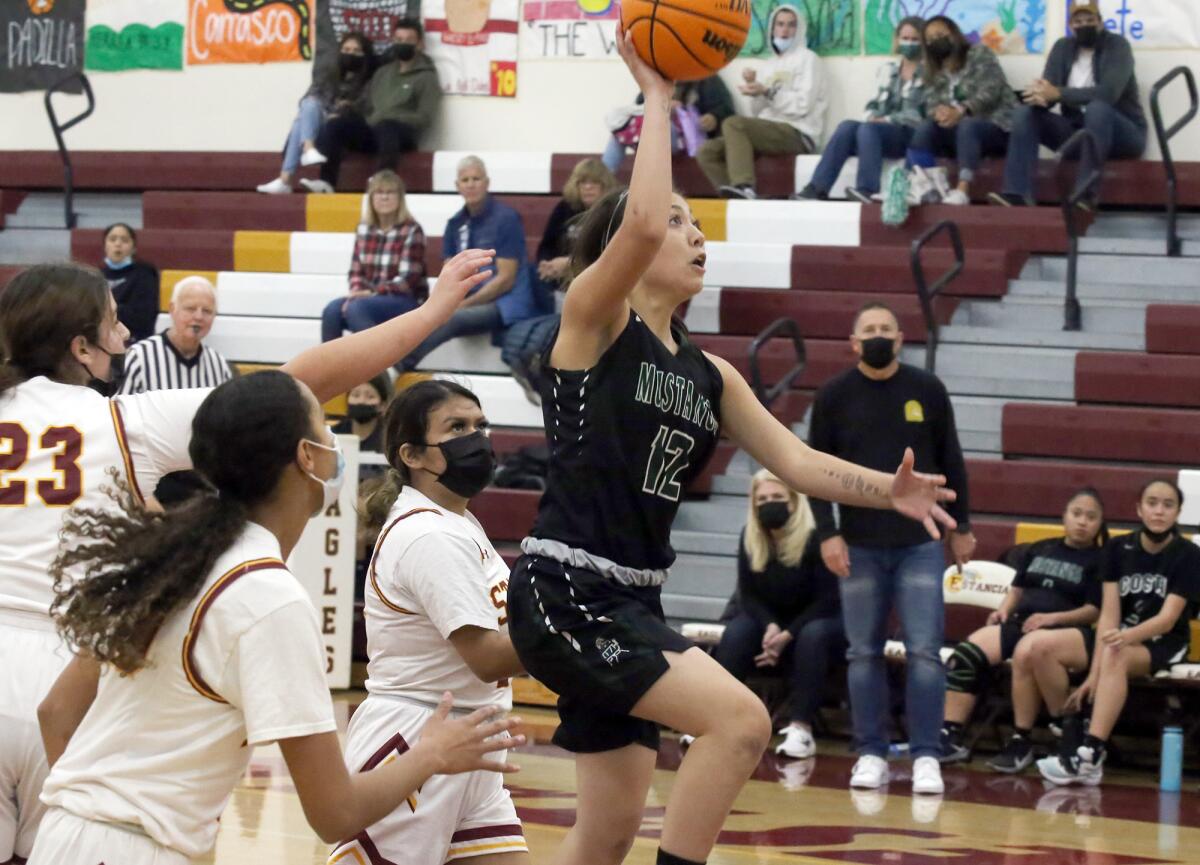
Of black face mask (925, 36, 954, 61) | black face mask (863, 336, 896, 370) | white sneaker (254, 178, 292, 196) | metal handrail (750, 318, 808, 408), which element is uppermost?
black face mask (925, 36, 954, 61)

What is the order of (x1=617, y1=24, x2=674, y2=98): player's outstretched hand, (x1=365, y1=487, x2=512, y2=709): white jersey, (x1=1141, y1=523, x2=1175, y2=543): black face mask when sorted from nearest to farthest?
(x1=617, y1=24, x2=674, y2=98): player's outstretched hand
(x1=365, y1=487, x2=512, y2=709): white jersey
(x1=1141, y1=523, x2=1175, y2=543): black face mask

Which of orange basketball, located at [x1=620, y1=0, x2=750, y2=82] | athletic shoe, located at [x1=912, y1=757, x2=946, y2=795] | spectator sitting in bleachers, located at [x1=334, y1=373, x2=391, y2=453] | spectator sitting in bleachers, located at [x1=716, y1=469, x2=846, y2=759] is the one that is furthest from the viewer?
spectator sitting in bleachers, located at [x1=334, y1=373, x2=391, y2=453]


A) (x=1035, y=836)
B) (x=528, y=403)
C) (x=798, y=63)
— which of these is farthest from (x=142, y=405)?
(x=798, y=63)

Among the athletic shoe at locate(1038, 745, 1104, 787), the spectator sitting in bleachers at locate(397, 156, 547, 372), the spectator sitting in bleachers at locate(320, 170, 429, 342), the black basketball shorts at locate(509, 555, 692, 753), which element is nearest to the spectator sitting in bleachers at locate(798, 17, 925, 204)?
the spectator sitting in bleachers at locate(397, 156, 547, 372)

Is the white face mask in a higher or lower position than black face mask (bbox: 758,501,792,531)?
higher

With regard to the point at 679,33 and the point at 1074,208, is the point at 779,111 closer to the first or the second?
the point at 1074,208

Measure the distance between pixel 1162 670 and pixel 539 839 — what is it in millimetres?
3241

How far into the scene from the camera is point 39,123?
15141mm

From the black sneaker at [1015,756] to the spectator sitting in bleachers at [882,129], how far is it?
4.17m

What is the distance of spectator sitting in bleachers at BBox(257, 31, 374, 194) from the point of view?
42.7ft

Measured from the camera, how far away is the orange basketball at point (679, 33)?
3922mm

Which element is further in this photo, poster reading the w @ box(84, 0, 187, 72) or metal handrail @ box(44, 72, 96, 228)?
poster reading the w @ box(84, 0, 187, 72)

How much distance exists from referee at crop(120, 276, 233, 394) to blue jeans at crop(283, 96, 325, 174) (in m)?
5.06

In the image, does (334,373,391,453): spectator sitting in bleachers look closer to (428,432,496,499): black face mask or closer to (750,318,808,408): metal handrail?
(750,318,808,408): metal handrail
